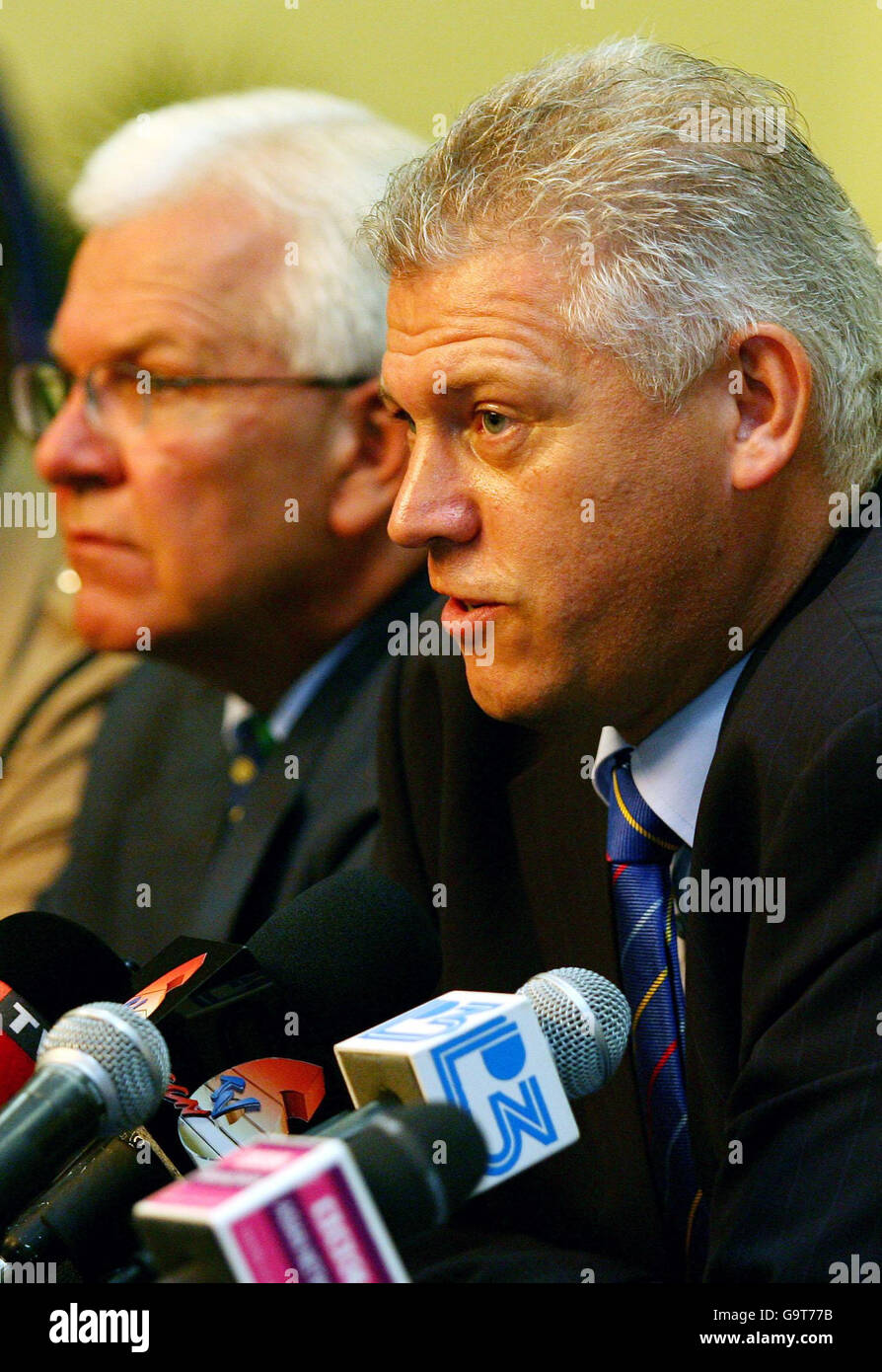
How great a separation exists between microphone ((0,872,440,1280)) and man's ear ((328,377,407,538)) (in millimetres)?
1034

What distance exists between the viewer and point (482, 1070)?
2.24 ft

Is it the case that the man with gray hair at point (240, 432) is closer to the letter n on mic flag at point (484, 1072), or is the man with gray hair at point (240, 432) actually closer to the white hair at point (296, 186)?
the white hair at point (296, 186)

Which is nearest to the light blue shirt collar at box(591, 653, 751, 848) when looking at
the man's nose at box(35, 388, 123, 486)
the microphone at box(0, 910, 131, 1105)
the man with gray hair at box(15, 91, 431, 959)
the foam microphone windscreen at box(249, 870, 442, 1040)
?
the foam microphone windscreen at box(249, 870, 442, 1040)

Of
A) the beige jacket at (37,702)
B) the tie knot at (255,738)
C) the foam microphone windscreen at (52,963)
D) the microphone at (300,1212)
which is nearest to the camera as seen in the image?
the microphone at (300,1212)

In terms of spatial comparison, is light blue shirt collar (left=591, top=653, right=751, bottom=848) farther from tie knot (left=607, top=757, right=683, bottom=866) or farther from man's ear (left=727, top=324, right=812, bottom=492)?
man's ear (left=727, top=324, right=812, bottom=492)

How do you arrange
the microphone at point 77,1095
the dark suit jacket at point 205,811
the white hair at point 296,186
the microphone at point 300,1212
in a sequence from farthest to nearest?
the white hair at point 296,186 < the dark suit jacket at point 205,811 < the microphone at point 77,1095 < the microphone at point 300,1212

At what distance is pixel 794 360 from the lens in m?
1.10

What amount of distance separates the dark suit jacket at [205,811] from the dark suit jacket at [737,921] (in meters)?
0.28

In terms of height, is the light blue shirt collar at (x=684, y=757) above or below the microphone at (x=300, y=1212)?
above

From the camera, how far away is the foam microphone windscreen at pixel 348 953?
908 mm

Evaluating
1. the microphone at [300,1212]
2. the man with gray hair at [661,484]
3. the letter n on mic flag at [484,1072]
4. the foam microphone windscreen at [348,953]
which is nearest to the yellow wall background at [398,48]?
the man with gray hair at [661,484]

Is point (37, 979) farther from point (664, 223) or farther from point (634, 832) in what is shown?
point (664, 223)
